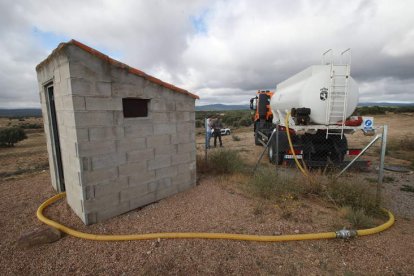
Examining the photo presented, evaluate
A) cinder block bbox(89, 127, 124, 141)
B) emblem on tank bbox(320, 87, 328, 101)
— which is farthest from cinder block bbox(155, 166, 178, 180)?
emblem on tank bbox(320, 87, 328, 101)

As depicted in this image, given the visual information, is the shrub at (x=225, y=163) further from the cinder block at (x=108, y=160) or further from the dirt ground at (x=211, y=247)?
the cinder block at (x=108, y=160)

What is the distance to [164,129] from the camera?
502 centimetres

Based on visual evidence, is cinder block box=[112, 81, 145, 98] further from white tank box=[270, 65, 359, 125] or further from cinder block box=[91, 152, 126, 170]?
white tank box=[270, 65, 359, 125]

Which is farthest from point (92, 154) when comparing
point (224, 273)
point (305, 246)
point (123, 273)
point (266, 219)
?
point (305, 246)

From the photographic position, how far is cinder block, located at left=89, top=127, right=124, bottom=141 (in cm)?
386

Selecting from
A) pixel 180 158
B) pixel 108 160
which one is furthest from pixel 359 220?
pixel 108 160

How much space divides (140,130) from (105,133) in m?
0.73

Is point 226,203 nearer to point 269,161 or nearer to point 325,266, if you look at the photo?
point 325,266

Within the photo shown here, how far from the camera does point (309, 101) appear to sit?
21.1ft

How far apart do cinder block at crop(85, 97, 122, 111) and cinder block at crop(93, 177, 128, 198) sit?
4.65 feet

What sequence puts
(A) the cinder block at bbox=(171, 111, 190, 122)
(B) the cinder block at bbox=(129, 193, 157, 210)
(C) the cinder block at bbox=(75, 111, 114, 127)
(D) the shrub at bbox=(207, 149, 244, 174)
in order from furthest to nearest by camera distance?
(D) the shrub at bbox=(207, 149, 244, 174), (A) the cinder block at bbox=(171, 111, 190, 122), (B) the cinder block at bbox=(129, 193, 157, 210), (C) the cinder block at bbox=(75, 111, 114, 127)

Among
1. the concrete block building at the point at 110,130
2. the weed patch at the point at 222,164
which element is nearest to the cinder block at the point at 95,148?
the concrete block building at the point at 110,130

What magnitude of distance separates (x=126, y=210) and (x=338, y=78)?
6.61 meters

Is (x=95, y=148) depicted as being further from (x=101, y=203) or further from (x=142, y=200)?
(x=142, y=200)
